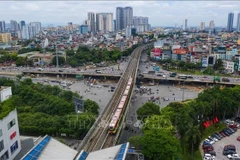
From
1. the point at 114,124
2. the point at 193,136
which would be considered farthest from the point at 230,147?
the point at 114,124

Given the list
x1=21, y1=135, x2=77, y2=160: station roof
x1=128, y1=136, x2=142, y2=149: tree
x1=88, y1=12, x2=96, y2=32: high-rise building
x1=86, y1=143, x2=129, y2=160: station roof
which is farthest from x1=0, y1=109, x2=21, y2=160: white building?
x1=88, y1=12, x2=96, y2=32: high-rise building

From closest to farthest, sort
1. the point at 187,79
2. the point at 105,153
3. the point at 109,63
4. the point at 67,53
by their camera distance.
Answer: the point at 105,153 < the point at 187,79 < the point at 109,63 < the point at 67,53

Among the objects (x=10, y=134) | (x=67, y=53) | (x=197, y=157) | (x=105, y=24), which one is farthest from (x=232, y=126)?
(x=105, y=24)

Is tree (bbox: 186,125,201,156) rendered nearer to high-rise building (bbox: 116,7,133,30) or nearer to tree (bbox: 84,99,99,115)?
tree (bbox: 84,99,99,115)

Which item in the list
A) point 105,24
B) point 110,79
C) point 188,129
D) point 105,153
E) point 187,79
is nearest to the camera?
point 105,153

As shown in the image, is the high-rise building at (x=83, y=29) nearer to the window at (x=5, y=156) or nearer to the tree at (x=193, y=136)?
the tree at (x=193, y=136)

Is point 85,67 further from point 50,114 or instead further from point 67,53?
point 50,114
